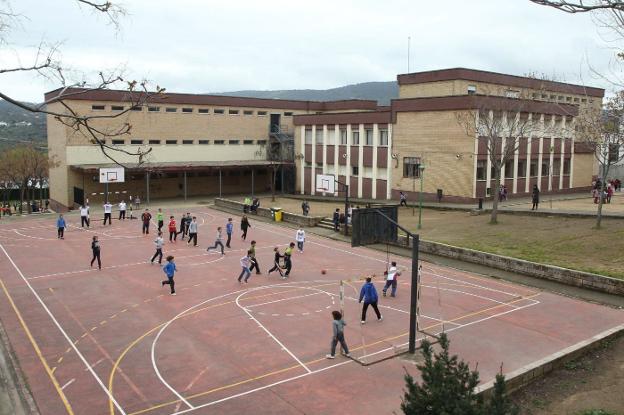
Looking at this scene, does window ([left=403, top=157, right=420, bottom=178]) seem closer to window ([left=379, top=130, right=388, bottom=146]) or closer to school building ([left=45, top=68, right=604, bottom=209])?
school building ([left=45, top=68, right=604, bottom=209])

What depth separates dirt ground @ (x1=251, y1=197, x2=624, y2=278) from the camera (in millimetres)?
25894

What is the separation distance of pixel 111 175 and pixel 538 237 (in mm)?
34628

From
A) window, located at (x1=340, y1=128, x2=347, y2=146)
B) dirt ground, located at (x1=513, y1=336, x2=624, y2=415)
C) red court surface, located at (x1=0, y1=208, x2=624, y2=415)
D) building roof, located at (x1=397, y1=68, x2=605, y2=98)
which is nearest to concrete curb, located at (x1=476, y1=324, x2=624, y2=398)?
dirt ground, located at (x1=513, y1=336, x2=624, y2=415)

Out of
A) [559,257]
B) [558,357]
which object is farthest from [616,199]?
[558,357]

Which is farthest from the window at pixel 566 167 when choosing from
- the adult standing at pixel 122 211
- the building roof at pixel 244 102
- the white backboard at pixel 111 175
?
the white backboard at pixel 111 175

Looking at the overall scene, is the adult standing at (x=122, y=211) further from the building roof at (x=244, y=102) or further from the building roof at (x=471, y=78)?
the building roof at (x=471, y=78)

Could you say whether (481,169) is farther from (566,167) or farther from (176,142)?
(176,142)

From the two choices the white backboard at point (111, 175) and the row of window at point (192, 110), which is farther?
the row of window at point (192, 110)

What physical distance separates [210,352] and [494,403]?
31.6ft

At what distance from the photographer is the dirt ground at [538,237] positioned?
85.0ft

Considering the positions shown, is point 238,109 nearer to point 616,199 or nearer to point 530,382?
point 616,199

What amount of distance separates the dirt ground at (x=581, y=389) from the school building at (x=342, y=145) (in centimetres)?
2756

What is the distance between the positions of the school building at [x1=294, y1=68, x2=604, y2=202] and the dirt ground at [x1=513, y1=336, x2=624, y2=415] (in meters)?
26.2

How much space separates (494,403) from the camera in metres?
7.86
